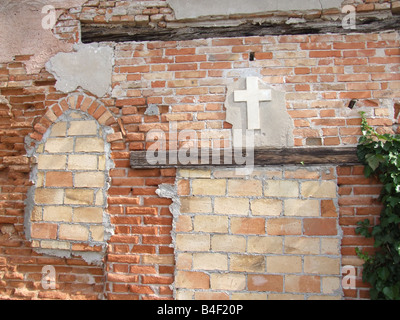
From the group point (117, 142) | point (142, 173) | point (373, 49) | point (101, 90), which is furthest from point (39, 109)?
point (373, 49)

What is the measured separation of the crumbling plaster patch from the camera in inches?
109

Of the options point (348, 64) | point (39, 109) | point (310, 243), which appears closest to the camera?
point (310, 243)

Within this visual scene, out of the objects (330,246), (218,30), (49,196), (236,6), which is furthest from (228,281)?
(236,6)

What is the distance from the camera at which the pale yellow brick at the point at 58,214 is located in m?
2.55

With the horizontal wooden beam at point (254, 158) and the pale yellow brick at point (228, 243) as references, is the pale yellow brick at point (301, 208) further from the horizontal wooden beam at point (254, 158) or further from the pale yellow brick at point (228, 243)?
the pale yellow brick at point (228, 243)

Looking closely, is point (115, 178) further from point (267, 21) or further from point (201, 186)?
point (267, 21)

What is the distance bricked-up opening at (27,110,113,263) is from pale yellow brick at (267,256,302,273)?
125cm

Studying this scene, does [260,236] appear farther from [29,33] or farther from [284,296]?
[29,33]

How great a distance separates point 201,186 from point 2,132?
178cm

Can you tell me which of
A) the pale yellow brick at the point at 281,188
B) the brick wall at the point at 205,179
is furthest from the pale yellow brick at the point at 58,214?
the pale yellow brick at the point at 281,188

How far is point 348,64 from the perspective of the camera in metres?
2.53

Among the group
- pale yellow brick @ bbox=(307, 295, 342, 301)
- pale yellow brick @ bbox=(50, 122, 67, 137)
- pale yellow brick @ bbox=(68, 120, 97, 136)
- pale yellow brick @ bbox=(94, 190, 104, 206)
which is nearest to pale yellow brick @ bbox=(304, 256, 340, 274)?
pale yellow brick @ bbox=(307, 295, 342, 301)

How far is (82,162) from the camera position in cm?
259

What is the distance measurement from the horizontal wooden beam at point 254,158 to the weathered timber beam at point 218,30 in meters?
1.01
